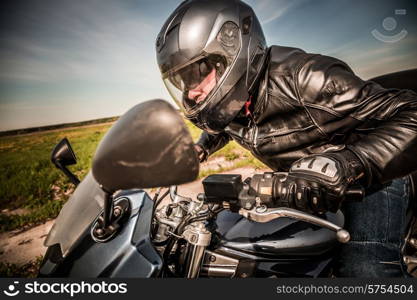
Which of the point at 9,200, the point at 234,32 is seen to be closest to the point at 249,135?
the point at 234,32

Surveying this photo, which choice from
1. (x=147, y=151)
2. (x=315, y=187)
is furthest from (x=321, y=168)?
(x=147, y=151)

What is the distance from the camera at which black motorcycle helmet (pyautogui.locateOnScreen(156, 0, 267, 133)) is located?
56.9 inches

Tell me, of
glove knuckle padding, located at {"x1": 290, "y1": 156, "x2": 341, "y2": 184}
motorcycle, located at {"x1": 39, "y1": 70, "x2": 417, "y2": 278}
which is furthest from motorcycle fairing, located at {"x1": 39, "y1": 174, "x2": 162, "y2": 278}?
glove knuckle padding, located at {"x1": 290, "y1": 156, "x2": 341, "y2": 184}

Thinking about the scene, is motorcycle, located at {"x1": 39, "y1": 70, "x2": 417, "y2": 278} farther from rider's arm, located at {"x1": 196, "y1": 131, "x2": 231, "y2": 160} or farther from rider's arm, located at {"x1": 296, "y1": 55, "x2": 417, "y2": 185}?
rider's arm, located at {"x1": 196, "y1": 131, "x2": 231, "y2": 160}

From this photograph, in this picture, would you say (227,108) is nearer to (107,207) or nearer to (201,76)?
(201,76)

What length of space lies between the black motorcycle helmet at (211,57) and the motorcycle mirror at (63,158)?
75 cm

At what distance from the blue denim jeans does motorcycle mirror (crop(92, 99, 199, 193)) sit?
43.8 inches

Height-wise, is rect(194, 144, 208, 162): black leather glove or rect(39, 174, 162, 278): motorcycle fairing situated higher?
rect(39, 174, 162, 278): motorcycle fairing

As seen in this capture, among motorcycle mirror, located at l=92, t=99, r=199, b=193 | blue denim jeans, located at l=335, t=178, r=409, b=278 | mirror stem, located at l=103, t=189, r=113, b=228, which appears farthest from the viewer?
blue denim jeans, located at l=335, t=178, r=409, b=278

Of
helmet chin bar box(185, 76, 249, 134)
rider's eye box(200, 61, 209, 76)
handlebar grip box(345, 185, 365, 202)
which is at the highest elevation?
rider's eye box(200, 61, 209, 76)

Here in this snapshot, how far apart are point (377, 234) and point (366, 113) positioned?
706 mm

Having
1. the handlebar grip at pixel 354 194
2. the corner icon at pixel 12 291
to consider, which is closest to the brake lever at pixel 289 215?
the handlebar grip at pixel 354 194

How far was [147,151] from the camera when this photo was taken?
1.97 ft

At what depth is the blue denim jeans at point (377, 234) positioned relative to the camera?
129cm
